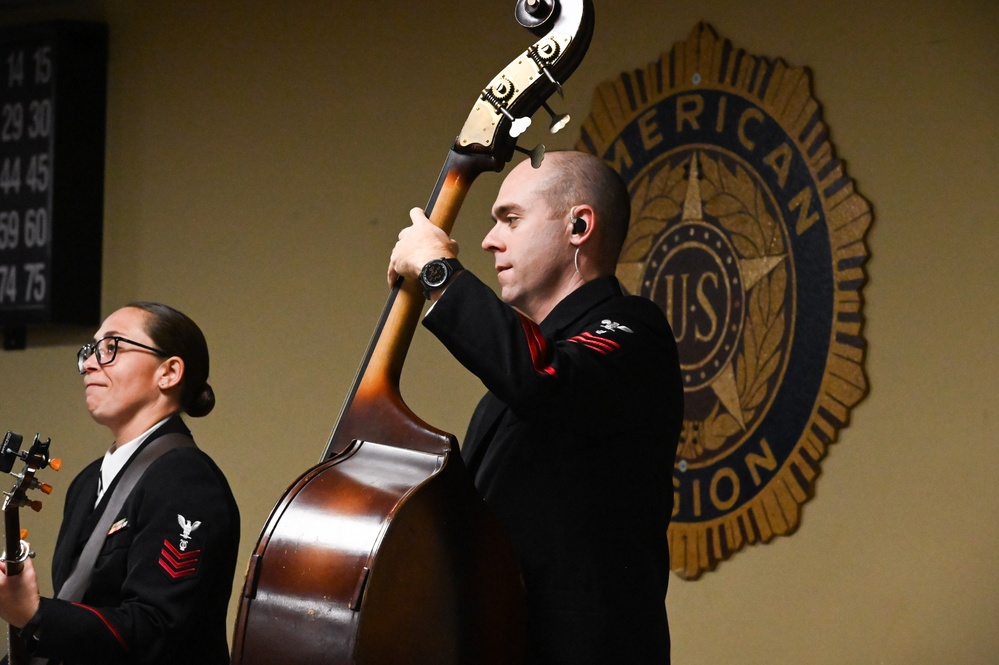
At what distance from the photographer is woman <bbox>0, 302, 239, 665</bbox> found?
218 centimetres

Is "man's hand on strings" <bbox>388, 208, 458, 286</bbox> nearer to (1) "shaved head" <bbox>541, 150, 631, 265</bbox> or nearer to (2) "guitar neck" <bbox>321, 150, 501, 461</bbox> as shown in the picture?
(2) "guitar neck" <bbox>321, 150, 501, 461</bbox>

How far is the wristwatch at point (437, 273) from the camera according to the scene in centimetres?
173

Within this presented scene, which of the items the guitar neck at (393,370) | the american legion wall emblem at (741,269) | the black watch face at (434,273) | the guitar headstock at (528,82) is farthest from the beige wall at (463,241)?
the black watch face at (434,273)

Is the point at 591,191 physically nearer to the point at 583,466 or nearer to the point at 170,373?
the point at 583,466

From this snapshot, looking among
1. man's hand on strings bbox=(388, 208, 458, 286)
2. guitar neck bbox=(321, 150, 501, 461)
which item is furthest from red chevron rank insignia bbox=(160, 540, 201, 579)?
man's hand on strings bbox=(388, 208, 458, 286)

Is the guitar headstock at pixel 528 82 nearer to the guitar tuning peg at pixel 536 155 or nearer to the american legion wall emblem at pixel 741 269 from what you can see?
the guitar tuning peg at pixel 536 155

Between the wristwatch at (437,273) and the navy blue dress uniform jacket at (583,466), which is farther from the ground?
the wristwatch at (437,273)

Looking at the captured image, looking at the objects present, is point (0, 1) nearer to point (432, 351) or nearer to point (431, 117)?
point (431, 117)

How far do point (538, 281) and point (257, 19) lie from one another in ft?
9.48

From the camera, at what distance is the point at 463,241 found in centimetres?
392

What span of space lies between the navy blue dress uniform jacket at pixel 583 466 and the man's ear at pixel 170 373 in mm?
912

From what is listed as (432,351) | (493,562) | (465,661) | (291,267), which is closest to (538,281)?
(493,562)

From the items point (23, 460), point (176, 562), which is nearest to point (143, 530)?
point (176, 562)

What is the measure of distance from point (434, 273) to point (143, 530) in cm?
87
